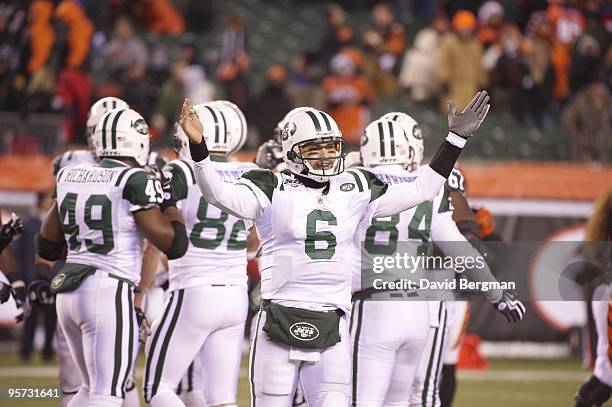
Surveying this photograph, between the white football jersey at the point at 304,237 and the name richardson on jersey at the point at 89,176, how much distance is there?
3.34ft

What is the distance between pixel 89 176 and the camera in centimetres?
639

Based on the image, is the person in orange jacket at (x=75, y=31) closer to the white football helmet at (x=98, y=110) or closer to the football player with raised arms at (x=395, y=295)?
the white football helmet at (x=98, y=110)

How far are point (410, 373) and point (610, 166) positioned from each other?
883cm

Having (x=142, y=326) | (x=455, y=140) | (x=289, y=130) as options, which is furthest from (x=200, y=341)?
(x=455, y=140)

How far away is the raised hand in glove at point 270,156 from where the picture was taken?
8023 millimetres

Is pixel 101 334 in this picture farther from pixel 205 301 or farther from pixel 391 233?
pixel 391 233

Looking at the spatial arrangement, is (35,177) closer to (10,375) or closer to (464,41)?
(10,375)

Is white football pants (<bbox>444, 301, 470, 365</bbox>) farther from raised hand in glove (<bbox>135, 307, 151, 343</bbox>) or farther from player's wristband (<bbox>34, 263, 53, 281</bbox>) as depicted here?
player's wristband (<bbox>34, 263, 53, 281</bbox>)

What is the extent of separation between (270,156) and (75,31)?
31.8 ft

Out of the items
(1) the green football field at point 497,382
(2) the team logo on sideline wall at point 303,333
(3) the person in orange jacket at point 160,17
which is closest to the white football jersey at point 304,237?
(2) the team logo on sideline wall at point 303,333

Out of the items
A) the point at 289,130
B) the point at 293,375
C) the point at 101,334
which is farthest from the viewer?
the point at 101,334

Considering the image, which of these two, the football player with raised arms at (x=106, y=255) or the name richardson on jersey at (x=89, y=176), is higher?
the name richardson on jersey at (x=89, y=176)

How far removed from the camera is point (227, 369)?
267 inches

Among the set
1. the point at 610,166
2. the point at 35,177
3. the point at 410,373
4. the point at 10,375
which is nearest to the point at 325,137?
the point at 410,373
